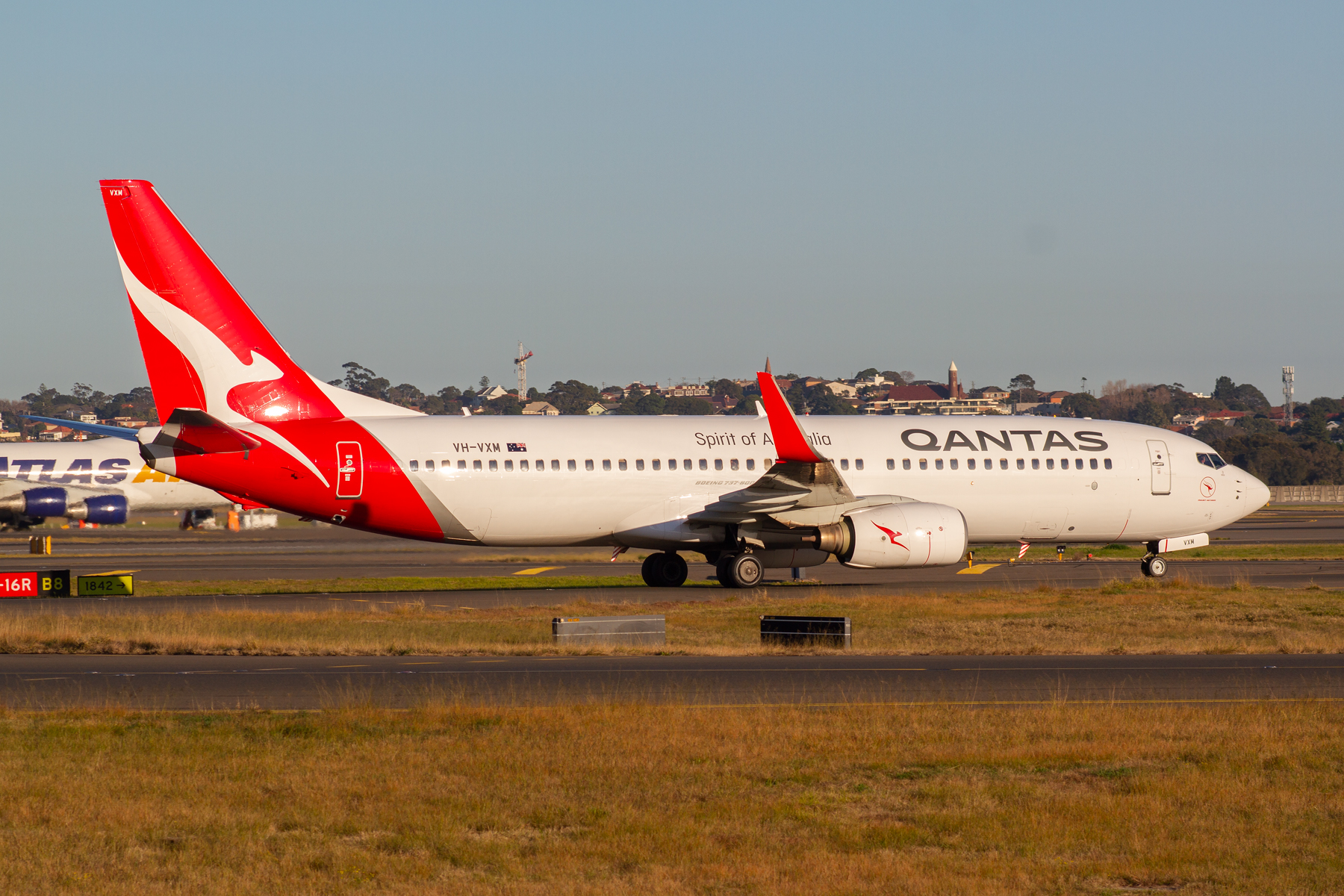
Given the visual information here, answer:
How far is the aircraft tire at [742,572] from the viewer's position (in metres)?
32.9

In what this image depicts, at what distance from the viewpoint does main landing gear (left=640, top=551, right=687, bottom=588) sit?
34656 mm

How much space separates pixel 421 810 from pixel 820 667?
31.6 feet

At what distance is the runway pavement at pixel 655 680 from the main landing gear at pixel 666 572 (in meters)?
13.9

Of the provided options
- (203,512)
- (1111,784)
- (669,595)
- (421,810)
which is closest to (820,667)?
(1111,784)

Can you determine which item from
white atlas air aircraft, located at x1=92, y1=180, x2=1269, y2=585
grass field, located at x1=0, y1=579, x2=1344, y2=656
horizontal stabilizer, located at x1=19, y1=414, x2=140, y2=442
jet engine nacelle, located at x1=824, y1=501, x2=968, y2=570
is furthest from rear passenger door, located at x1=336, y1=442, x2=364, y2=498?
jet engine nacelle, located at x1=824, y1=501, x2=968, y2=570

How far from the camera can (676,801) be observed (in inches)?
429

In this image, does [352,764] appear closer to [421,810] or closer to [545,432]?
[421,810]

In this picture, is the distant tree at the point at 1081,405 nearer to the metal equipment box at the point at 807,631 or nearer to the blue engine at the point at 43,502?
the blue engine at the point at 43,502

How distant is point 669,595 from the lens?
103ft

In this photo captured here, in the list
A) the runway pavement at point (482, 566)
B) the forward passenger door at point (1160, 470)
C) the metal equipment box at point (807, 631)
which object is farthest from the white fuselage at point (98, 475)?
the metal equipment box at point (807, 631)

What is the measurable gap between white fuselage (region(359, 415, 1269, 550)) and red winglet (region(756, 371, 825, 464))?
8.06ft

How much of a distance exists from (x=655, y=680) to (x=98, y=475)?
54.8 meters

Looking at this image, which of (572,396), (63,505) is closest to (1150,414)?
(572,396)

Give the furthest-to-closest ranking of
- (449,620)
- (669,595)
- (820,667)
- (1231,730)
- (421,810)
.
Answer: (669,595) → (449,620) → (820,667) → (1231,730) → (421,810)
